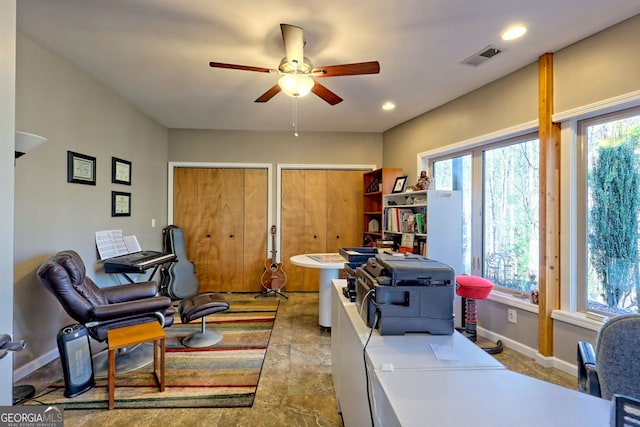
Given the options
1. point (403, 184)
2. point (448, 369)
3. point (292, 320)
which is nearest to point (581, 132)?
point (403, 184)

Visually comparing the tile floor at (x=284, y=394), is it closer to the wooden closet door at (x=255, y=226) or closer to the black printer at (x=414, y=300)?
the black printer at (x=414, y=300)

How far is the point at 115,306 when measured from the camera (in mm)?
2240

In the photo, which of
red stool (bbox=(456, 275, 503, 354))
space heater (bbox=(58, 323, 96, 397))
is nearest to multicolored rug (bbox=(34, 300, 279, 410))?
space heater (bbox=(58, 323, 96, 397))

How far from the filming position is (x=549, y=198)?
2.50 meters

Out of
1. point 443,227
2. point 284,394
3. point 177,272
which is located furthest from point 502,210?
point 177,272

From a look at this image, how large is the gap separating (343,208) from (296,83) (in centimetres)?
294

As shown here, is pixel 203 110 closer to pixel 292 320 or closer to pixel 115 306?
pixel 115 306

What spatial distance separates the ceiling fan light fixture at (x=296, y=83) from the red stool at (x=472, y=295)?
2.23 metres

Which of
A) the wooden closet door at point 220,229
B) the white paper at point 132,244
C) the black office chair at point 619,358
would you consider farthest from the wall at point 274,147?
the black office chair at point 619,358

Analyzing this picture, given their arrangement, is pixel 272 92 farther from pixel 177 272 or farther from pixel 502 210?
pixel 177 272

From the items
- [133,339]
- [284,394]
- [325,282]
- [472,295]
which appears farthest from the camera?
[325,282]

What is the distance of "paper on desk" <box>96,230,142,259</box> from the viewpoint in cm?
313

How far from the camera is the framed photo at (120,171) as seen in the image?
3.38m

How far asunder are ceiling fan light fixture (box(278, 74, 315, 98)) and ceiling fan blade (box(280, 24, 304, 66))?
94mm
